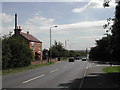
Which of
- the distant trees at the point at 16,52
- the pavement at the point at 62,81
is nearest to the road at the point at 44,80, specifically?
the pavement at the point at 62,81

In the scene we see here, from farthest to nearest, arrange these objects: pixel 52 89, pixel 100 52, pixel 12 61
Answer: pixel 100 52 → pixel 12 61 → pixel 52 89

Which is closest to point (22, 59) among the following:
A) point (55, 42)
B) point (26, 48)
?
point (26, 48)

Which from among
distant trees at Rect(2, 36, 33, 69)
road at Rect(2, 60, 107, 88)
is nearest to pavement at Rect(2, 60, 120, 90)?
road at Rect(2, 60, 107, 88)

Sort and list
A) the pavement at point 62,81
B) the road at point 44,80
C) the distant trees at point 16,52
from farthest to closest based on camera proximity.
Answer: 1. the distant trees at point 16,52
2. the road at point 44,80
3. the pavement at point 62,81

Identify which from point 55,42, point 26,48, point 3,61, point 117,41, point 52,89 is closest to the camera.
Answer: point 52,89

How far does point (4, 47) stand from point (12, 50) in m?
5.77

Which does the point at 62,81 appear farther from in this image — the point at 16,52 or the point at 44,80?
the point at 16,52

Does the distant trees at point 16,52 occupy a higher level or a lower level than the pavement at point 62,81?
higher

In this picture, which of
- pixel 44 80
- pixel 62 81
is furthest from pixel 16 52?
pixel 62 81

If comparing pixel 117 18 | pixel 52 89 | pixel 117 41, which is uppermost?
pixel 117 18

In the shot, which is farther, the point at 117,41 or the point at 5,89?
the point at 117,41

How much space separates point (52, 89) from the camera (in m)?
14.4

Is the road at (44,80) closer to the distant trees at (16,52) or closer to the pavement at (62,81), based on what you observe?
the pavement at (62,81)

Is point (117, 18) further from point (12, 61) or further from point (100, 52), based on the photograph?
point (100, 52)
